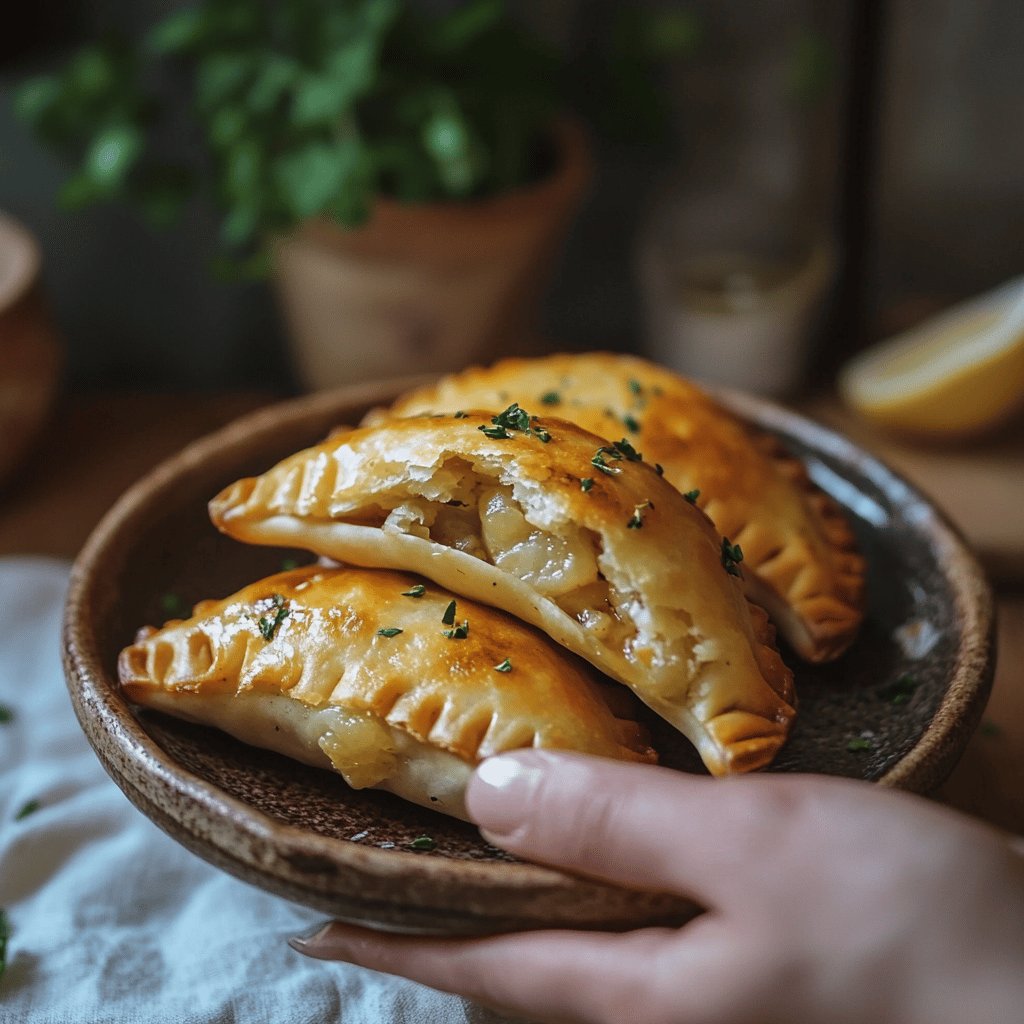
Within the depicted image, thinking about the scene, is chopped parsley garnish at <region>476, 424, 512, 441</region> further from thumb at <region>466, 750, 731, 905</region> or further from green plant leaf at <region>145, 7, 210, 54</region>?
green plant leaf at <region>145, 7, 210, 54</region>

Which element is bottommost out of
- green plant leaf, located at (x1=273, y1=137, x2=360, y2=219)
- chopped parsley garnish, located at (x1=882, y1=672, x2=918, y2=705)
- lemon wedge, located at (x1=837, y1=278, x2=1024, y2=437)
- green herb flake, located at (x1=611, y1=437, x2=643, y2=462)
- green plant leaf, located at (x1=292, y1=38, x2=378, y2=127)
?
lemon wedge, located at (x1=837, y1=278, x2=1024, y2=437)

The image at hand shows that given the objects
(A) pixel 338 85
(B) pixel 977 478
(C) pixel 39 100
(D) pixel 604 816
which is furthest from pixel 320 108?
(D) pixel 604 816

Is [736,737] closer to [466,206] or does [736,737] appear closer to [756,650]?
[756,650]

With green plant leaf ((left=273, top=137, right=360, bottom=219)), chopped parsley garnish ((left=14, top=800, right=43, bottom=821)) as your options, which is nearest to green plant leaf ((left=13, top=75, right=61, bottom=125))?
green plant leaf ((left=273, top=137, right=360, bottom=219))

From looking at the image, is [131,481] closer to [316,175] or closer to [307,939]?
[316,175]

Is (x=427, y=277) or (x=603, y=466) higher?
(x=603, y=466)
